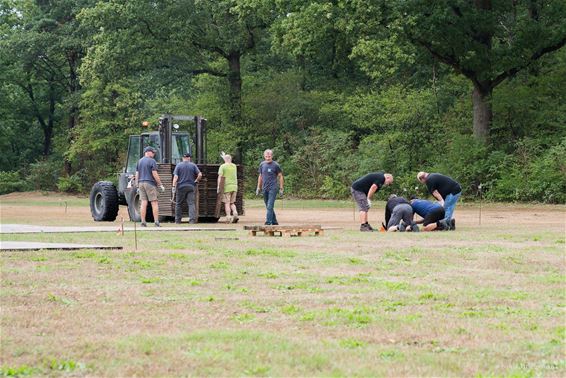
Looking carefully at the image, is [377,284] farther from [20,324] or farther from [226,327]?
[20,324]

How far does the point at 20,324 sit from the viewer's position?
357 inches

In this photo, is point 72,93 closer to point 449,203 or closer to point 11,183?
point 11,183

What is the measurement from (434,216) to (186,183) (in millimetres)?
7323

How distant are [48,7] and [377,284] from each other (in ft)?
193

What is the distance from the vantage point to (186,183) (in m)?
27.9

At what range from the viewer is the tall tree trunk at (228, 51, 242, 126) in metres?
57.0

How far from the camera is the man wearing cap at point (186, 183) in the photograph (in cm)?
2780

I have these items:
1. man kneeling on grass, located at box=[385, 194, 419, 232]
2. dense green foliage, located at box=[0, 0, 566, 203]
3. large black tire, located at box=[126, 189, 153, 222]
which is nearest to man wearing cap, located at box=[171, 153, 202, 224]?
large black tire, located at box=[126, 189, 153, 222]

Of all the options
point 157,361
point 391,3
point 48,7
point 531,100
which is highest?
point 48,7

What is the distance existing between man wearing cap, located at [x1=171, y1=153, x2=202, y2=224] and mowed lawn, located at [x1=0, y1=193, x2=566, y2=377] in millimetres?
9615

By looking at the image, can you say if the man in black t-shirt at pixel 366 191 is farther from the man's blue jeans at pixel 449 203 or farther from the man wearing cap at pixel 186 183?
the man wearing cap at pixel 186 183

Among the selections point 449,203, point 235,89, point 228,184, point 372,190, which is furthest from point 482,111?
point 372,190

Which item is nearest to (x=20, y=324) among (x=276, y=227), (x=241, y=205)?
(x=276, y=227)

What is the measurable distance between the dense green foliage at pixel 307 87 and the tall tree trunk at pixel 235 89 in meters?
0.12
